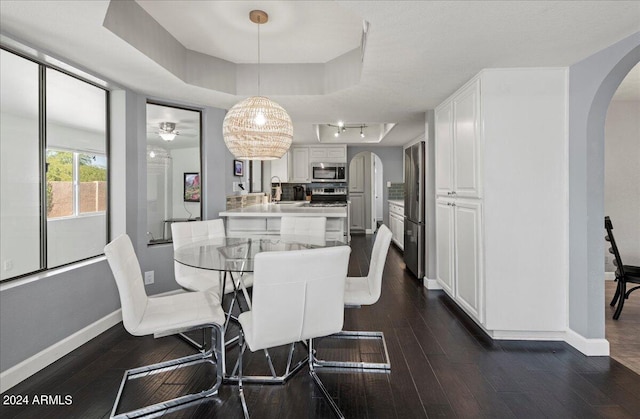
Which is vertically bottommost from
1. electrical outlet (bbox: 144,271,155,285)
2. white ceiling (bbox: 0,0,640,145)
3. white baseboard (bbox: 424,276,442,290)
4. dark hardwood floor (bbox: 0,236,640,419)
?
dark hardwood floor (bbox: 0,236,640,419)

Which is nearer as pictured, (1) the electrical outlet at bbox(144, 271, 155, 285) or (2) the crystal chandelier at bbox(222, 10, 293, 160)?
(2) the crystal chandelier at bbox(222, 10, 293, 160)

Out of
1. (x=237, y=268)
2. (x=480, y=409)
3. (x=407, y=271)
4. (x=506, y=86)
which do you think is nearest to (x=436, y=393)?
(x=480, y=409)

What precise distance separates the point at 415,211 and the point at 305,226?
1.89 m

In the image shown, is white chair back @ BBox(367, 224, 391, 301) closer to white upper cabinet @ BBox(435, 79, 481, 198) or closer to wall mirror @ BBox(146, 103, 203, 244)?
white upper cabinet @ BBox(435, 79, 481, 198)

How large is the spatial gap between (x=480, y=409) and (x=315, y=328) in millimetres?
1006

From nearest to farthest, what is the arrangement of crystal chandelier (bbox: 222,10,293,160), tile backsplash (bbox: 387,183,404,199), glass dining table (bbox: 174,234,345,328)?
1. glass dining table (bbox: 174,234,345,328)
2. crystal chandelier (bbox: 222,10,293,160)
3. tile backsplash (bbox: 387,183,404,199)

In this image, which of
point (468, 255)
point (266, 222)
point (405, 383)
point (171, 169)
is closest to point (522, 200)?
point (468, 255)

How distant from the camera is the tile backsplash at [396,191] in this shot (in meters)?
8.00

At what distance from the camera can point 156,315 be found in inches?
77.6

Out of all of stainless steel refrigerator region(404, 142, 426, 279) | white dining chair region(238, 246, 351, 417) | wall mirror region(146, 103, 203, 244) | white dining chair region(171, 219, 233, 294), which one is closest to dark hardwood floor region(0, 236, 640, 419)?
white dining chair region(238, 246, 351, 417)

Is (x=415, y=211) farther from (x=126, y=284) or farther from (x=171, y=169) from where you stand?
(x=126, y=284)

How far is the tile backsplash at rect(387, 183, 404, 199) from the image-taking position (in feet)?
26.2

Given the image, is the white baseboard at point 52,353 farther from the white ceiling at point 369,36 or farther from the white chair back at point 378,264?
the white chair back at point 378,264

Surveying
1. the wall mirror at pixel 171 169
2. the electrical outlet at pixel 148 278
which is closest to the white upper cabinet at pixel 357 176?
the wall mirror at pixel 171 169
